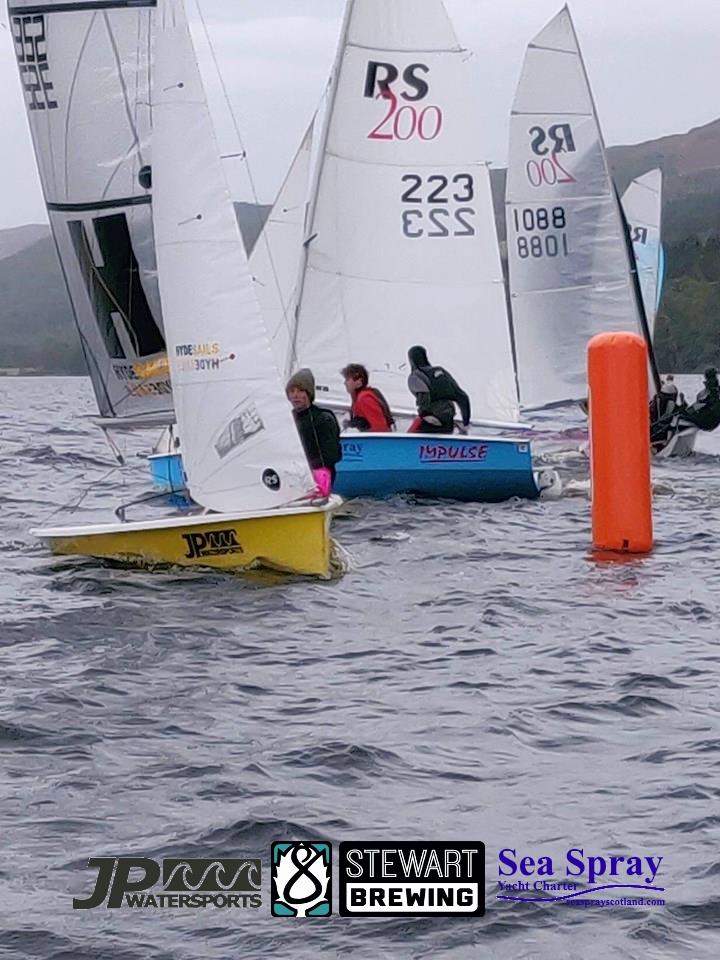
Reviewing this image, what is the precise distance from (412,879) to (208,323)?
18.4 ft

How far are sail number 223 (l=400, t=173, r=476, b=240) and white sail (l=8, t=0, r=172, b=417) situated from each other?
216 inches

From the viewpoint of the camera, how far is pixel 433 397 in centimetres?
1417

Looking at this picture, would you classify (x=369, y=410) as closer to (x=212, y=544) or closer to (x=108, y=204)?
(x=108, y=204)

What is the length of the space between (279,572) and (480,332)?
675 cm

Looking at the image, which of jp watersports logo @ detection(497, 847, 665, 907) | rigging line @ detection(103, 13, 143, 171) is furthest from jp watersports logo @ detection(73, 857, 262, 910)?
rigging line @ detection(103, 13, 143, 171)

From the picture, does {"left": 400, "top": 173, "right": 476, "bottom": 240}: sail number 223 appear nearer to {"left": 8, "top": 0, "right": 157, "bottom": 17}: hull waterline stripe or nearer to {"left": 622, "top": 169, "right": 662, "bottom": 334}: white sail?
{"left": 8, "top": 0, "right": 157, "bottom": 17}: hull waterline stripe

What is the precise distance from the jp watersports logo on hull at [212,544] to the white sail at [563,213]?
437 inches

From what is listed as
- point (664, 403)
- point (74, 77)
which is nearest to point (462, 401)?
point (74, 77)

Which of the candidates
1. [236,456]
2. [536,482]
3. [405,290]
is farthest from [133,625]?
[405,290]

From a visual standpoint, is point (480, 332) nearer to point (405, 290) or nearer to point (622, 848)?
point (405, 290)

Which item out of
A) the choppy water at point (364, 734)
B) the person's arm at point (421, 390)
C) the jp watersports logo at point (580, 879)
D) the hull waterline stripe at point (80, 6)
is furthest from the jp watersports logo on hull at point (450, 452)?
the jp watersports logo at point (580, 879)

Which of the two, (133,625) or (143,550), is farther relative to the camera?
Result: (143,550)

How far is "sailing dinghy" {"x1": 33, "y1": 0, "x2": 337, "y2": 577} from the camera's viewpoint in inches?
389

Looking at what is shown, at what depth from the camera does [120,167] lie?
1084cm
